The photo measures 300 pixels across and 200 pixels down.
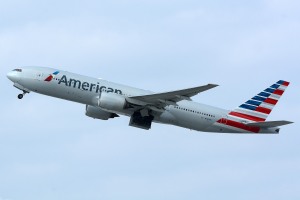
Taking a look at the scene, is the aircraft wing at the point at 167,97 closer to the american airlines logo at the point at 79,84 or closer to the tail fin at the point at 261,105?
the american airlines logo at the point at 79,84

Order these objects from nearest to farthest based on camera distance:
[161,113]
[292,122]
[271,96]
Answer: [292,122] → [161,113] → [271,96]

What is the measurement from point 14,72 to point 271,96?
21.6 metres

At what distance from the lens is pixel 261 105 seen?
213ft

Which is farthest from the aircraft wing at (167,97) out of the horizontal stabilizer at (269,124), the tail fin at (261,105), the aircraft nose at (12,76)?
the aircraft nose at (12,76)

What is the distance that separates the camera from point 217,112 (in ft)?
207

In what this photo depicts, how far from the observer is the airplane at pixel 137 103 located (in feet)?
194

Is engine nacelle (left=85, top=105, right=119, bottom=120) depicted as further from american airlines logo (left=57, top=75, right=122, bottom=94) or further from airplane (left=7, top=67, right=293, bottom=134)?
american airlines logo (left=57, top=75, right=122, bottom=94)

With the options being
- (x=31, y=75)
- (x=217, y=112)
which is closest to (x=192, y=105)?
(x=217, y=112)

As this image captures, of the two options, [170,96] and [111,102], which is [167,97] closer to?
[170,96]

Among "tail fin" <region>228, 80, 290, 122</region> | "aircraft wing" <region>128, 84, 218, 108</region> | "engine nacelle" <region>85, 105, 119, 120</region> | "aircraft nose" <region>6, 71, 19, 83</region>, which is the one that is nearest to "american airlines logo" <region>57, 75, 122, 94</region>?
"aircraft wing" <region>128, 84, 218, 108</region>

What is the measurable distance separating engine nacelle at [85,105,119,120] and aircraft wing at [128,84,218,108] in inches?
185

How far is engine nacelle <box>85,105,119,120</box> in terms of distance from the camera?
2498 inches

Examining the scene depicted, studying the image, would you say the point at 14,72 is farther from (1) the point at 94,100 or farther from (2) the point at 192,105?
(2) the point at 192,105

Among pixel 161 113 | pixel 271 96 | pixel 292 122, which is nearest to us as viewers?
pixel 292 122
